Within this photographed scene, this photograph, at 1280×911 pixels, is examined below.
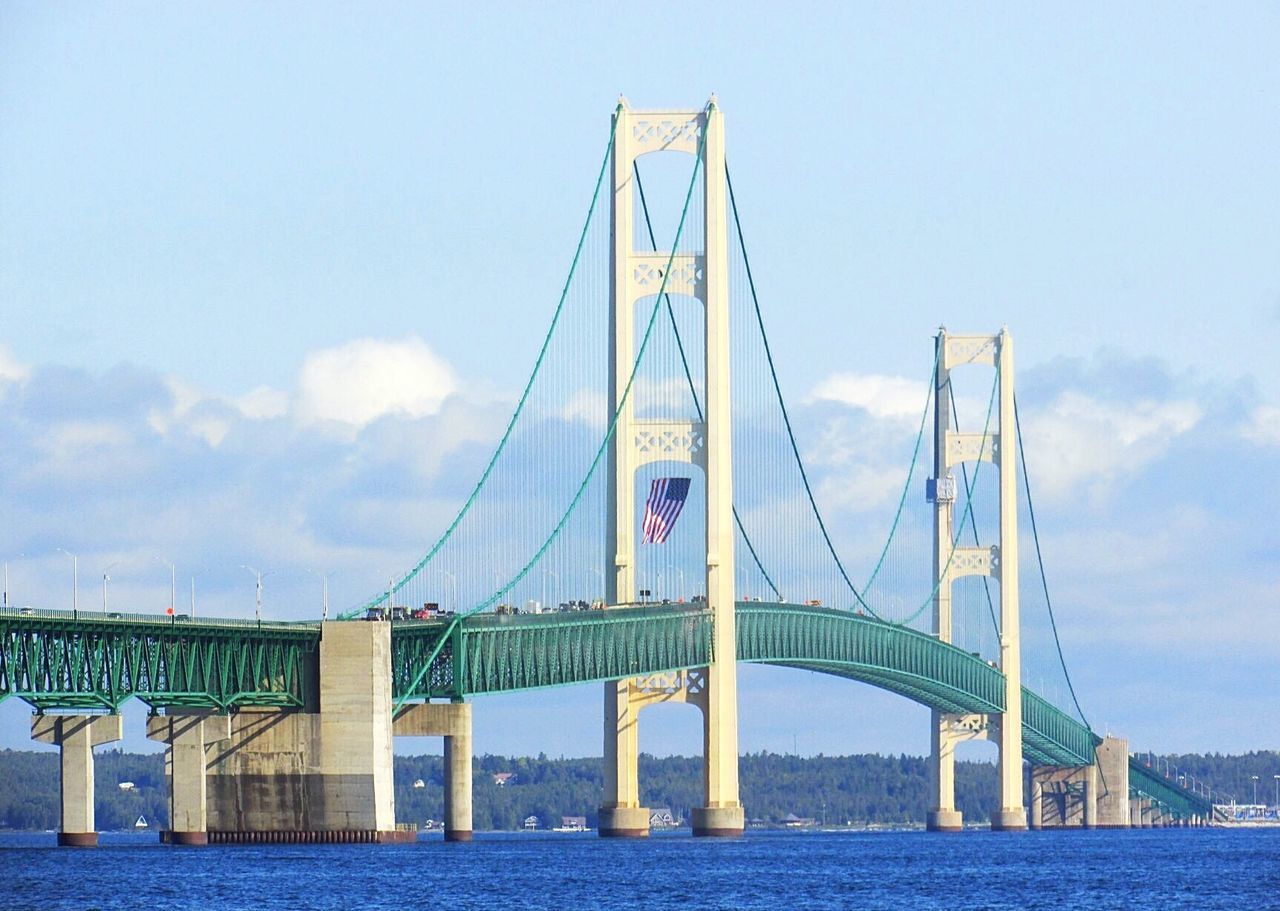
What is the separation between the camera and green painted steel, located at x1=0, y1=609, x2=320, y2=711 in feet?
275

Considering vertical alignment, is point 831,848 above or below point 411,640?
below

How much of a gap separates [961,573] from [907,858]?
4804 cm

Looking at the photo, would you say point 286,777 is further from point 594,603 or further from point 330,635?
point 594,603

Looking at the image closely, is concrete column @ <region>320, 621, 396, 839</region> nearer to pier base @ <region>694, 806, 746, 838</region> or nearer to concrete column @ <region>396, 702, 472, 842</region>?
concrete column @ <region>396, 702, 472, 842</region>

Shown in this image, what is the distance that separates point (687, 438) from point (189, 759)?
21647 millimetres

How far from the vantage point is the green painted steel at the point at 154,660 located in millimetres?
83938

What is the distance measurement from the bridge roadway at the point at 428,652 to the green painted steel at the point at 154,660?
0.12 feet

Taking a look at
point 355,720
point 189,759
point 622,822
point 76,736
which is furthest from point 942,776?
point 76,736

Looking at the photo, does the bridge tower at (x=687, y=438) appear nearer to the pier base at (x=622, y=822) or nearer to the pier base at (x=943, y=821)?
the pier base at (x=622, y=822)

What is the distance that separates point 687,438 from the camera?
103 metres

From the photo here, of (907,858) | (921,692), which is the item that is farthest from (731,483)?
(921,692)

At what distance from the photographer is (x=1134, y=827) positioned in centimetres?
17762

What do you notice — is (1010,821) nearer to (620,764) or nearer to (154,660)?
(620,764)

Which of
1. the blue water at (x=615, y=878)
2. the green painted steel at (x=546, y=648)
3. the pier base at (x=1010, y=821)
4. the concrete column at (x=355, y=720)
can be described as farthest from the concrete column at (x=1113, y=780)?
the concrete column at (x=355, y=720)
